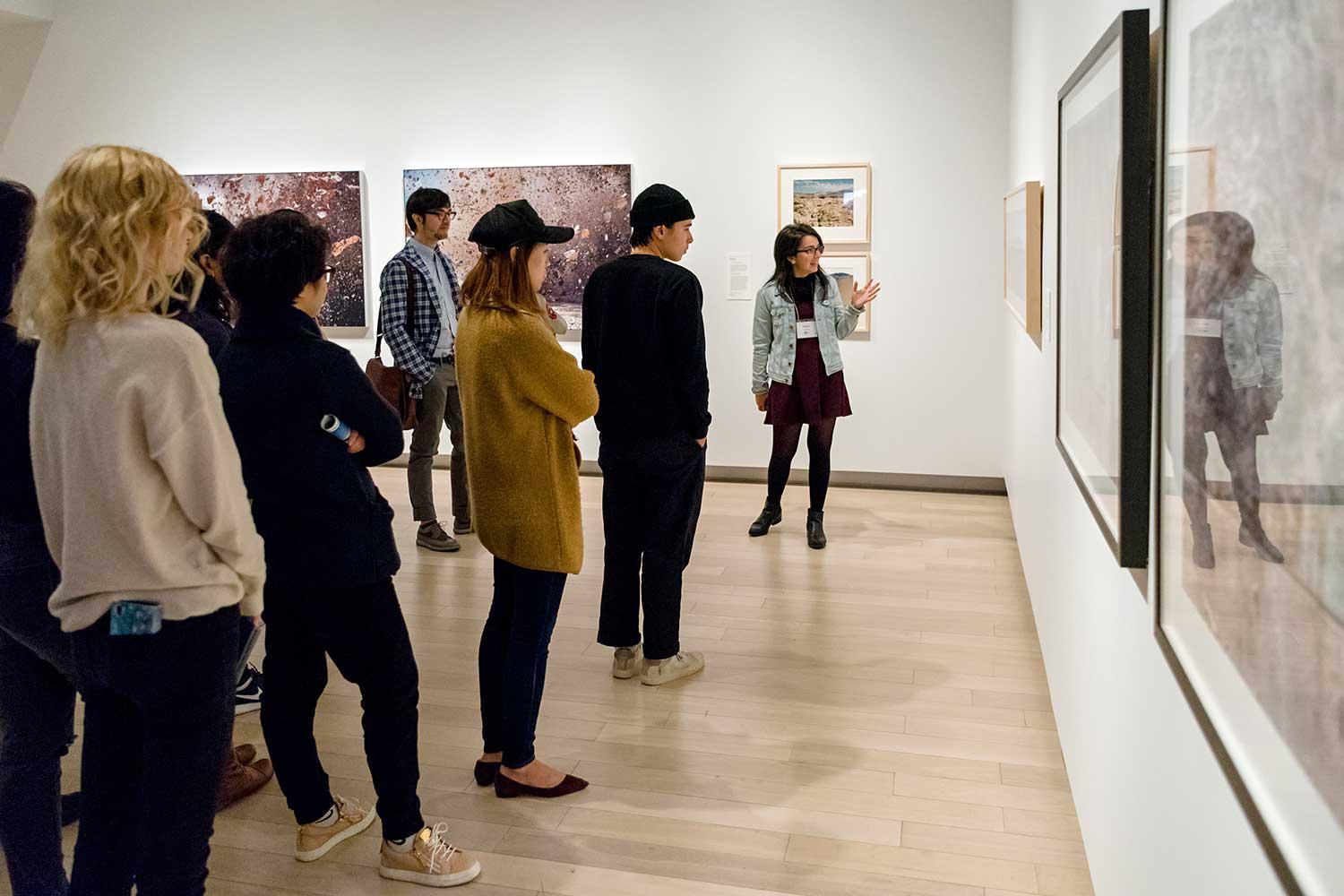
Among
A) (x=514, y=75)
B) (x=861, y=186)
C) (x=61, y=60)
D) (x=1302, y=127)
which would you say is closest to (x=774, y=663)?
(x=1302, y=127)

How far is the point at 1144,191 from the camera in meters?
2.01

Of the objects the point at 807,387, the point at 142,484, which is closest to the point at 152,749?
the point at 142,484

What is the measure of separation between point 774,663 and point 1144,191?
A: 2.95 meters

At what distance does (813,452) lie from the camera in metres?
6.55

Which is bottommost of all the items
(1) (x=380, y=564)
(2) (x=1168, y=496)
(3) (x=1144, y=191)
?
(1) (x=380, y=564)

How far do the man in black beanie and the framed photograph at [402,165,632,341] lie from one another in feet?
14.0

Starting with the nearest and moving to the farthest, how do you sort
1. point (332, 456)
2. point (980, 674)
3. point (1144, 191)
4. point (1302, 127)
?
point (1302, 127) → point (1144, 191) → point (332, 456) → point (980, 674)

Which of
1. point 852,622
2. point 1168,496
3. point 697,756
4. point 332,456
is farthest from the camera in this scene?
point 852,622

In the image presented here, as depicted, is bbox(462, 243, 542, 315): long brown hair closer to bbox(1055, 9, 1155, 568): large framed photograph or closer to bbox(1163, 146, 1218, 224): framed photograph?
bbox(1055, 9, 1155, 568): large framed photograph

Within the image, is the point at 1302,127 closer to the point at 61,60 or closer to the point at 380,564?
the point at 380,564

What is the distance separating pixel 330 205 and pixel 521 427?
643cm

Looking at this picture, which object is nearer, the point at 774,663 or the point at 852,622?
the point at 774,663

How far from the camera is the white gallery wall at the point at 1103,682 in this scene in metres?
1.61

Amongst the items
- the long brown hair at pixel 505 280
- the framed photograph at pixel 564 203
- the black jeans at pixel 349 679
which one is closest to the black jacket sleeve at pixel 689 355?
the long brown hair at pixel 505 280
